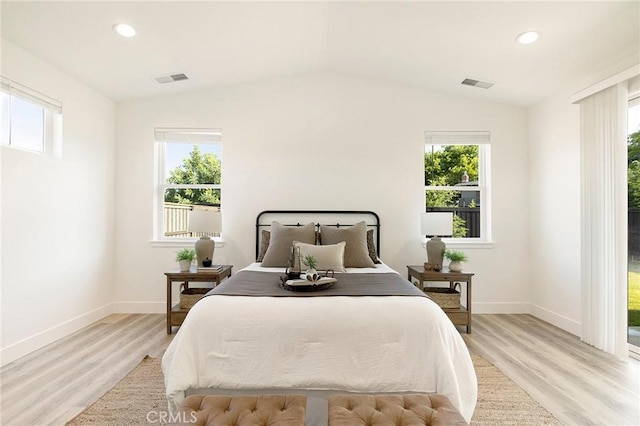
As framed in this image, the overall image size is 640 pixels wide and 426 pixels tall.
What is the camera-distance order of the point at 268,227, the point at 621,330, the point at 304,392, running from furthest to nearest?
the point at 268,227
the point at 621,330
the point at 304,392

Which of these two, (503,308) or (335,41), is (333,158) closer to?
(335,41)

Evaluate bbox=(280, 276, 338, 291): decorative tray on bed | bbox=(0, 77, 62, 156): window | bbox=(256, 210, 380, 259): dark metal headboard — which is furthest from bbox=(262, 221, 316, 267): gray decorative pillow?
bbox=(0, 77, 62, 156): window

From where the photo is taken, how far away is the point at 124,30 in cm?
287

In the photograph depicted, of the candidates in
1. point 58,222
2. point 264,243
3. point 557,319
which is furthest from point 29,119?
point 557,319

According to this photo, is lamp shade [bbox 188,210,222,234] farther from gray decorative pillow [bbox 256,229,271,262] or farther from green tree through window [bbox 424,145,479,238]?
green tree through window [bbox 424,145,479,238]

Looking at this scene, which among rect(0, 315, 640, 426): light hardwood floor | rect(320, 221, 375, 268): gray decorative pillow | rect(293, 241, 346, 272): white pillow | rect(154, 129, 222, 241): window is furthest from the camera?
rect(154, 129, 222, 241): window

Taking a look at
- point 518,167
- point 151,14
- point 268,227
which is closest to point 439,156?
point 518,167

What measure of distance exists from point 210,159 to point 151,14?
191cm

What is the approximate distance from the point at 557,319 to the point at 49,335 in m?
5.16

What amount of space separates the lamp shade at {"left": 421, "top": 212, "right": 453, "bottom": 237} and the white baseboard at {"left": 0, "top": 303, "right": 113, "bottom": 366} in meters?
3.85

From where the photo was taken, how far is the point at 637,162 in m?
2.98

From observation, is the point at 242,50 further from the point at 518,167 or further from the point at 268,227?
the point at 518,167

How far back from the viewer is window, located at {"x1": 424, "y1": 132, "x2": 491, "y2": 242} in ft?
14.5

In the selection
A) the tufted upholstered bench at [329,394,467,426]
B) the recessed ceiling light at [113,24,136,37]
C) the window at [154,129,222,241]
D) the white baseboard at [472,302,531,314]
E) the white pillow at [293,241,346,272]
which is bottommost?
the white baseboard at [472,302,531,314]
